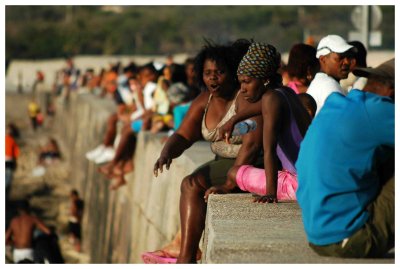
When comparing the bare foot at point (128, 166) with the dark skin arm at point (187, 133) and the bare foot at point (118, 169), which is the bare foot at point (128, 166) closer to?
the bare foot at point (118, 169)

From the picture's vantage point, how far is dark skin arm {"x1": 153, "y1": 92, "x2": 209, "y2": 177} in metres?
9.53

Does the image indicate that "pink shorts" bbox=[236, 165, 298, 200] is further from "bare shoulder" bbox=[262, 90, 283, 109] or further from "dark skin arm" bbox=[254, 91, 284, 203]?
"bare shoulder" bbox=[262, 90, 283, 109]

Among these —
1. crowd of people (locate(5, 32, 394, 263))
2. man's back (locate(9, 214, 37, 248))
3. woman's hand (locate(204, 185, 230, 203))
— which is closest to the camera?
crowd of people (locate(5, 32, 394, 263))

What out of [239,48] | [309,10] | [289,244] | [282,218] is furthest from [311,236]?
[309,10]

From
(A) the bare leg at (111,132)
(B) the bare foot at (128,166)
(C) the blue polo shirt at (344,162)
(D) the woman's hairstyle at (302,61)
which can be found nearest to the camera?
(C) the blue polo shirt at (344,162)

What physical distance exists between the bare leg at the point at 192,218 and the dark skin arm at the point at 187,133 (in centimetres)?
64

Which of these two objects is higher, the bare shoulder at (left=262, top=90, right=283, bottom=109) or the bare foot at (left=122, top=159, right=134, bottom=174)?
the bare shoulder at (left=262, top=90, right=283, bottom=109)

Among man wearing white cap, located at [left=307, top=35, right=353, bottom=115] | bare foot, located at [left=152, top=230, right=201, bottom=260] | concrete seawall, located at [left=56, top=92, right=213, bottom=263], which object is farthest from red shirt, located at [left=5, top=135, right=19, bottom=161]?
man wearing white cap, located at [left=307, top=35, right=353, bottom=115]

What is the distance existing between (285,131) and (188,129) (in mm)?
1440

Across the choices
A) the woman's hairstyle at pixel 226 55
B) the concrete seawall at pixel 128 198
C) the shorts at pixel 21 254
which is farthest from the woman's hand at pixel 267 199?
the shorts at pixel 21 254

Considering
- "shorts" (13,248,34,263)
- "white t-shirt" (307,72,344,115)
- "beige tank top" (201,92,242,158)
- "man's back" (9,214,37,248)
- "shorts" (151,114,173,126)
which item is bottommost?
"shorts" (13,248,34,263)

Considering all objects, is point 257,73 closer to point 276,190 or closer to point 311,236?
point 276,190

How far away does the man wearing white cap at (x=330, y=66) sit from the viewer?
954 centimetres

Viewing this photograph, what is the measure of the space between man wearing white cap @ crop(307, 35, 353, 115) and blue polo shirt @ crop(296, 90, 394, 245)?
2993 millimetres
